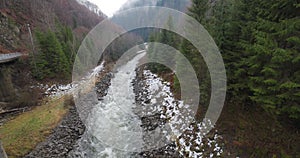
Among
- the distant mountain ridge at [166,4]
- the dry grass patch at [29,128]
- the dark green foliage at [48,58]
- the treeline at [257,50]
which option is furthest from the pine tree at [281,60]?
the distant mountain ridge at [166,4]

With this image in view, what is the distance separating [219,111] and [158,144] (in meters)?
3.65

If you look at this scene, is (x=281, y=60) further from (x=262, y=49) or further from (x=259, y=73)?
(x=259, y=73)

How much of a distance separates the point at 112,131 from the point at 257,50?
8.99 meters

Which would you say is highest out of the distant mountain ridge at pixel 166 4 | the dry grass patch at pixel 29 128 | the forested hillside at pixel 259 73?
the distant mountain ridge at pixel 166 4

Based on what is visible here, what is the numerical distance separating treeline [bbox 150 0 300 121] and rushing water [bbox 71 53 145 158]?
502 cm

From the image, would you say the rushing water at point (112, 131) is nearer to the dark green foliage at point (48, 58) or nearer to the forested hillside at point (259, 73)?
the forested hillside at point (259, 73)

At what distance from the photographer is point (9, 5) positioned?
3550cm

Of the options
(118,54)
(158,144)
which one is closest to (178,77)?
(158,144)

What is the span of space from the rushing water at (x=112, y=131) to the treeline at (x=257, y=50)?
5016 mm

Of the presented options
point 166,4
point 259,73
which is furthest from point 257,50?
point 166,4

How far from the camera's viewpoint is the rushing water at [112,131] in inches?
360

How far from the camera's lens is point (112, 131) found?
36.3ft

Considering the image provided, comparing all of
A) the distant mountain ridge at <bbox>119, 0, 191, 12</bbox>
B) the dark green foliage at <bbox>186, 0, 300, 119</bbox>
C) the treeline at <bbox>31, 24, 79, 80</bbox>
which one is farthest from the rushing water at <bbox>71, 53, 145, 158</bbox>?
the distant mountain ridge at <bbox>119, 0, 191, 12</bbox>

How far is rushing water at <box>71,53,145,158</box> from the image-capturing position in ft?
30.0
